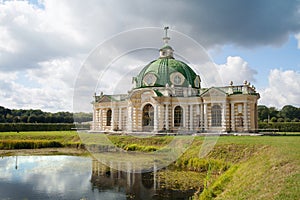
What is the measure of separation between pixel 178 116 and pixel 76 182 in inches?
1012

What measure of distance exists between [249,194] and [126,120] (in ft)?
119

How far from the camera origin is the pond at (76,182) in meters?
17.0

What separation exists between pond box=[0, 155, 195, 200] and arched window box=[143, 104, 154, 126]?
58.8ft

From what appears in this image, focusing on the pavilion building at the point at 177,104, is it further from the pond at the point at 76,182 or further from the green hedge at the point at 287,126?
the pond at the point at 76,182

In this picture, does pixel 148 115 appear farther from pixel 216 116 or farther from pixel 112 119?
pixel 216 116

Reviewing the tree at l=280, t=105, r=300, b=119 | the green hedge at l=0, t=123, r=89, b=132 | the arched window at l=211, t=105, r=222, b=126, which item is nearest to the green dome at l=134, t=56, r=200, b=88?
the arched window at l=211, t=105, r=222, b=126

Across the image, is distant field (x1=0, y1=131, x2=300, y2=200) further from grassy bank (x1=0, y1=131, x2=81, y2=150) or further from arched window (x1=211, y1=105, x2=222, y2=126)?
grassy bank (x1=0, y1=131, x2=81, y2=150)

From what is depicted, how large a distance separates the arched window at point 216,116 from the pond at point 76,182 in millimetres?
19467

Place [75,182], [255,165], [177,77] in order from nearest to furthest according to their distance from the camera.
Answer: [255,165]
[75,182]
[177,77]

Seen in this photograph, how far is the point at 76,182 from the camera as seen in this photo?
20.1 meters

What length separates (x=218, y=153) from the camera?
24641mm

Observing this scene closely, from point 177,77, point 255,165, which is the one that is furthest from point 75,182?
point 177,77

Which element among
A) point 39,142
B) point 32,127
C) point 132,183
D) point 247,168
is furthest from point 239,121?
point 32,127

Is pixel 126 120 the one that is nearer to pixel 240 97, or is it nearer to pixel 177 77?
pixel 177 77
